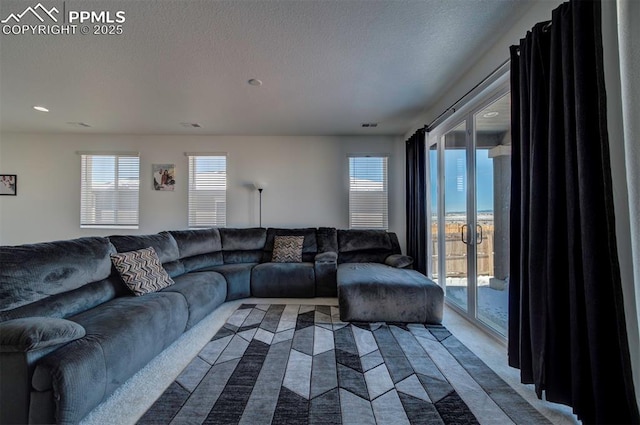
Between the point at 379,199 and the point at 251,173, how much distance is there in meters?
2.55

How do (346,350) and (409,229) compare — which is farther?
(409,229)

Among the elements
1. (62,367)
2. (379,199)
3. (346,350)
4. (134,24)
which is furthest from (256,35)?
(379,199)

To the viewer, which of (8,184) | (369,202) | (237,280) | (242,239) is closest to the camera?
(237,280)

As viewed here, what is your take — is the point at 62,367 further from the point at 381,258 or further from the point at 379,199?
the point at 379,199

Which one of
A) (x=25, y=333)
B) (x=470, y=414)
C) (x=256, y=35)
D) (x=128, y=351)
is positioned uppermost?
(x=256, y=35)

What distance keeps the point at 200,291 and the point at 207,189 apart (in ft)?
8.65

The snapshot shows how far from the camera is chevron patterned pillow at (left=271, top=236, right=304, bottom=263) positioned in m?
4.08

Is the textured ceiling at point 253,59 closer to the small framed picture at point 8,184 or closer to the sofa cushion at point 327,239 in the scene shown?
the small framed picture at point 8,184

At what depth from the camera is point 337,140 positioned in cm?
477

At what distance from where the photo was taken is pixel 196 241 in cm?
367

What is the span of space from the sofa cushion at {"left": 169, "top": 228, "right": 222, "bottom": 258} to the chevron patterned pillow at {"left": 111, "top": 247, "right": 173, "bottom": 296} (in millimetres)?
707

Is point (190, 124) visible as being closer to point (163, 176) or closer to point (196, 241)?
point (163, 176)

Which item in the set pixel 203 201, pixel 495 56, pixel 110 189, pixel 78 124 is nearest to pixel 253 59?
pixel 495 56

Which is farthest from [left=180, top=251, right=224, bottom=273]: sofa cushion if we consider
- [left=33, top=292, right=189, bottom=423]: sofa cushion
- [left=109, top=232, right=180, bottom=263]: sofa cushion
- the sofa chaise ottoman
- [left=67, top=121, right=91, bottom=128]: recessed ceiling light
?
[left=67, top=121, right=91, bottom=128]: recessed ceiling light
